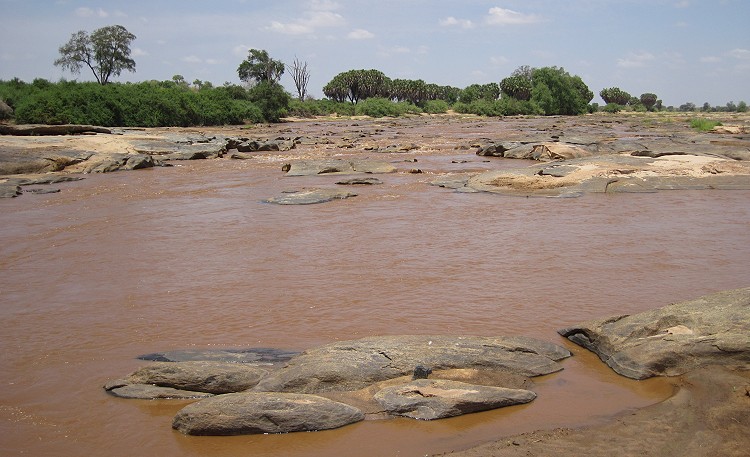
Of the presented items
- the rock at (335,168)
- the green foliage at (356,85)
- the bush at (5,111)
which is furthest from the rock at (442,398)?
the green foliage at (356,85)

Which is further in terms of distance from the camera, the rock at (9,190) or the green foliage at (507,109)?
the green foliage at (507,109)

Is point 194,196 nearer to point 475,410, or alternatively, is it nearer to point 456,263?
point 456,263

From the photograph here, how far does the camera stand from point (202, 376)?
206 inches

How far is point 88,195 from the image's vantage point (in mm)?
16719

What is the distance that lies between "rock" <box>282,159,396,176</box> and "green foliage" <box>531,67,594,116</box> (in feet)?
200

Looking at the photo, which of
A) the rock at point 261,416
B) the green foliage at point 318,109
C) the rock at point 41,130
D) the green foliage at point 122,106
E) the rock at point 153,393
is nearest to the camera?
the rock at point 261,416

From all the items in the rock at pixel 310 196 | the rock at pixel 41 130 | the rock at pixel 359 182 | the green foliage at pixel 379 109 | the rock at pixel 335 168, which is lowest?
the rock at pixel 310 196

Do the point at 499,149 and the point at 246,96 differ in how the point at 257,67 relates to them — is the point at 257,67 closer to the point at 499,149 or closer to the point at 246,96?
the point at 246,96

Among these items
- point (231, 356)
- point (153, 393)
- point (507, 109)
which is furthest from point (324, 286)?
point (507, 109)

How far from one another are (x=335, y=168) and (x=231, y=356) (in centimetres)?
1470

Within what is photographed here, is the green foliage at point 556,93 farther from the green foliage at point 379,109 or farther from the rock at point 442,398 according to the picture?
the rock at point 442,398

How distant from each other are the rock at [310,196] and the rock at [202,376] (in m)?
9.18

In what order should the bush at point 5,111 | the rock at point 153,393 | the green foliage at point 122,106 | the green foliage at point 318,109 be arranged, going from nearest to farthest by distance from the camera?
the rock at point 153,393 → the bush at point 5,111 → the green foliage at point 122,106 → the green foliage at point 318,109

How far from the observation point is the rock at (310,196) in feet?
47.9
